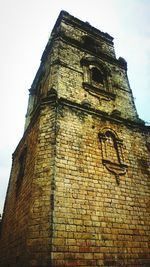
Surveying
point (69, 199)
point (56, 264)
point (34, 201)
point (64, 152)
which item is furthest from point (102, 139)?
point (56, 264)

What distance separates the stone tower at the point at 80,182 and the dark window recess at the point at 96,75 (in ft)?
1.27

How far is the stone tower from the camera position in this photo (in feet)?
16.3

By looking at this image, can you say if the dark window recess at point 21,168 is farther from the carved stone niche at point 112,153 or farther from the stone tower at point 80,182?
the carved stone niche at point 112,153

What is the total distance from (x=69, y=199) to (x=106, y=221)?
43.4 inches

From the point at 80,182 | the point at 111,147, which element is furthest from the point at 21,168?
the point at 111,147

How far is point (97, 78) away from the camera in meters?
10.1

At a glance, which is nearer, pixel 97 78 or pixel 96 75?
pixel 97 78

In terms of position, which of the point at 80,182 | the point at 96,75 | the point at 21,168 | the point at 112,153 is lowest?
the point at 80,182

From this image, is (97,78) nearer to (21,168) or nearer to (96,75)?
(96,75)

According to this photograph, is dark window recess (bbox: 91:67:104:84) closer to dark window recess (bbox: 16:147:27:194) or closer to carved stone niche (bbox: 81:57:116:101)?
carved stone niche (bbox: 81:57:116:101)

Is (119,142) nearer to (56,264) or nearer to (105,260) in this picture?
(105,260)

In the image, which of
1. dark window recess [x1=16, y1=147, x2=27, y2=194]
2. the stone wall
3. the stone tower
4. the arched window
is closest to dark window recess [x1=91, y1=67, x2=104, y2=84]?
the stone tower

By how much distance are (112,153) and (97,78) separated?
4.23 metres

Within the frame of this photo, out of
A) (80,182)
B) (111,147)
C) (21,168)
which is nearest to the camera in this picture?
(80,182)
